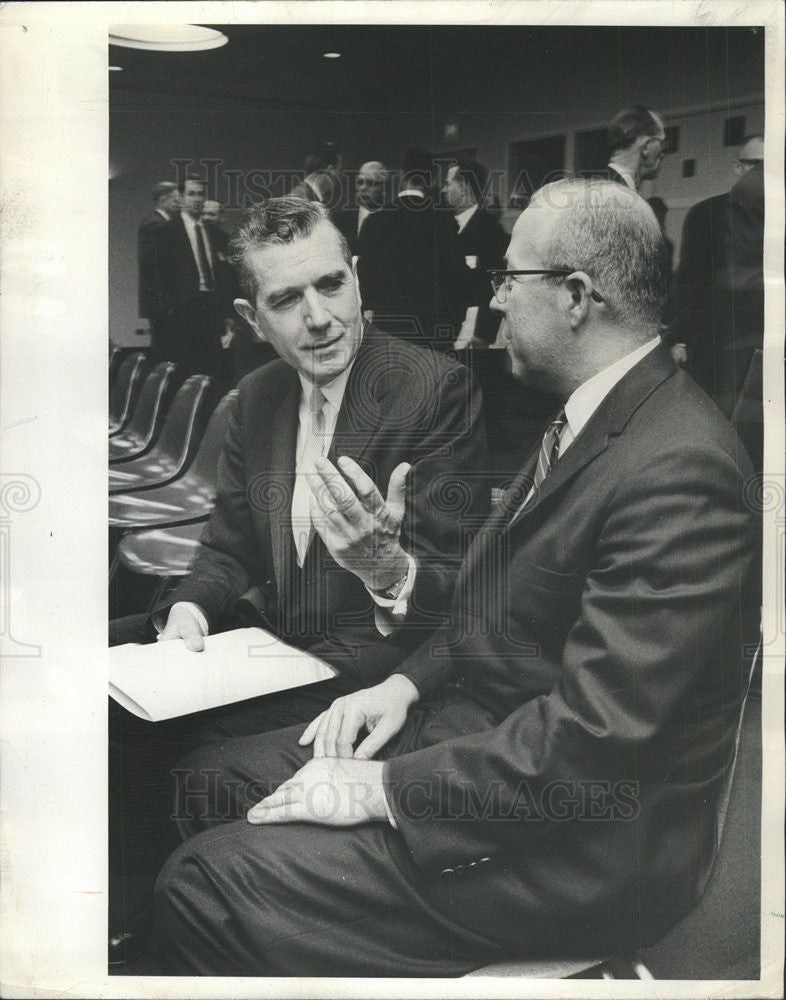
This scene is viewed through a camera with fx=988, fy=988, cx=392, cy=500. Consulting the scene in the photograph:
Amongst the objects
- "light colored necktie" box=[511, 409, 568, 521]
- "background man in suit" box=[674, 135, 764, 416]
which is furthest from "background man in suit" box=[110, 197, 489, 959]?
"background man in suit" box=[674, 135, 764, 416]

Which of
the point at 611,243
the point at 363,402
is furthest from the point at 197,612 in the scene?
the point at 611,243

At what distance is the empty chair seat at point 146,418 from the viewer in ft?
8.66

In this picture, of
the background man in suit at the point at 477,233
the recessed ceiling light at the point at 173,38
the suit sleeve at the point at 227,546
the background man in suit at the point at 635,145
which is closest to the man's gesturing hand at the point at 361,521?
the suit sleeve at the point at 227,546

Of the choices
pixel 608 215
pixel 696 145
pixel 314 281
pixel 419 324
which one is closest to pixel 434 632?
pixel 419 324

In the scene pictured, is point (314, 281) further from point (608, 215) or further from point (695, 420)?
point (695, 420)

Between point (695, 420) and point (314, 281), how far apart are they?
1057mm

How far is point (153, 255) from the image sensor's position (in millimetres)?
2631

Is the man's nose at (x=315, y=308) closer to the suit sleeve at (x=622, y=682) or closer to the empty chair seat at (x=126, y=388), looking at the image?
the empty chair seat at (x=126, y=388)

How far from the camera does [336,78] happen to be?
261 centimetres

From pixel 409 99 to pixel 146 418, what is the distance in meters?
1.10

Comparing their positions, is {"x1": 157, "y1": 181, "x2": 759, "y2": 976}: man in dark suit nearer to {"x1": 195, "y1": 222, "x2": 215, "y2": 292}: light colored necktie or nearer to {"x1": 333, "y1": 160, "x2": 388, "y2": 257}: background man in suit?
{"x1": 333, "y1": 160, "x2": 388, "y2": 257}: background man in suit

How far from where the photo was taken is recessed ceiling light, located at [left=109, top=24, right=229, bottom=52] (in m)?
2.63

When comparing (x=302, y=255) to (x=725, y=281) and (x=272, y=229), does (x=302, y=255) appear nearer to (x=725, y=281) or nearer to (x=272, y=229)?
(x=272, y=229)

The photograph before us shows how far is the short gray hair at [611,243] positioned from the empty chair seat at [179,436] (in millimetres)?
979
